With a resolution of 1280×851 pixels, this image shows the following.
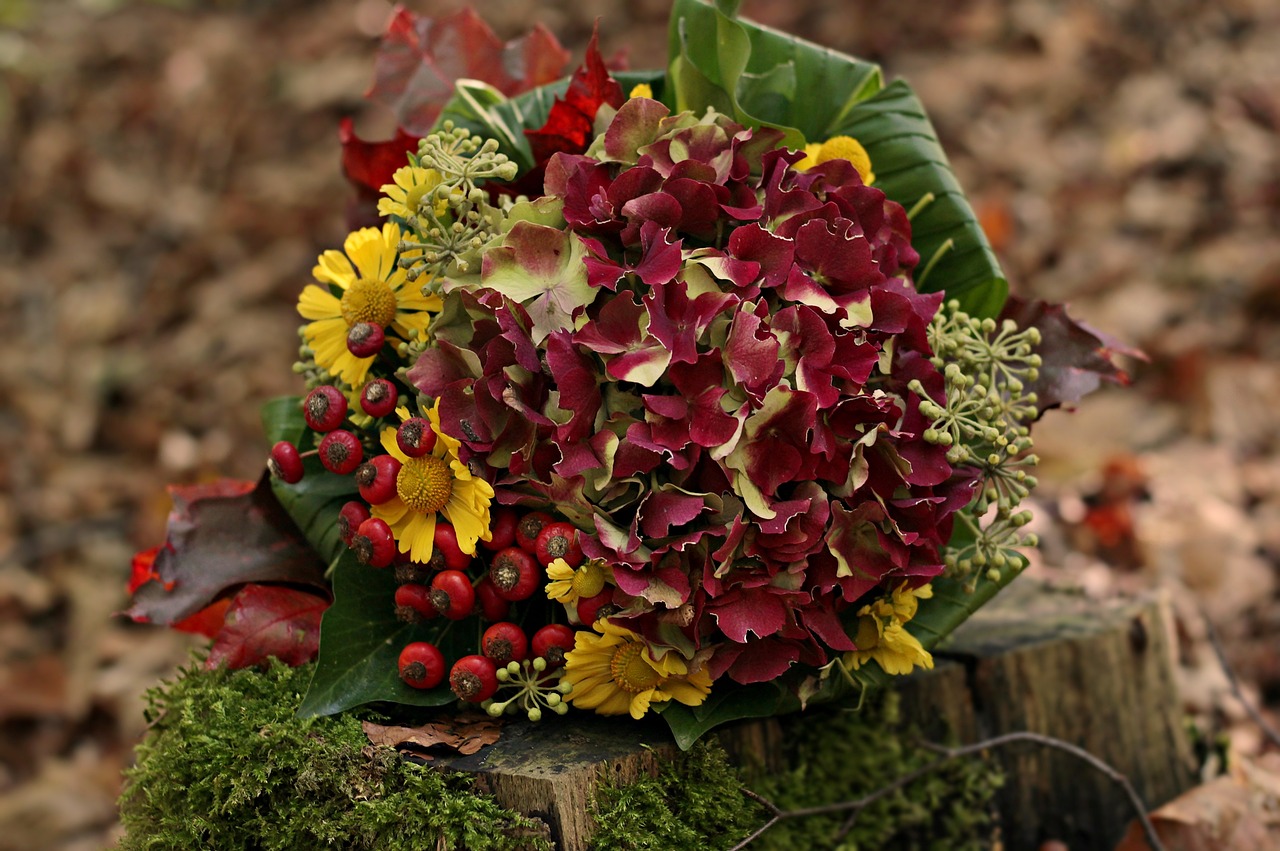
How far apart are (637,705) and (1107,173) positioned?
10.4 feet

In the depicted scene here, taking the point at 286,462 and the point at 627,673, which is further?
the point at 286,462

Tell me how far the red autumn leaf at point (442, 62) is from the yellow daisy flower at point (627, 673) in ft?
2.92

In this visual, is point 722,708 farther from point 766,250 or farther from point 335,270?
point 335,270

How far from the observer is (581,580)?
48.9 inches

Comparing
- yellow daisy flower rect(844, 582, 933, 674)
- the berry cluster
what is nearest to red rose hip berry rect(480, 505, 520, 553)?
the berry cluster

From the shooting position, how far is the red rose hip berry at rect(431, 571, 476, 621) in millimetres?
1309

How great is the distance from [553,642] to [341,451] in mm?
348

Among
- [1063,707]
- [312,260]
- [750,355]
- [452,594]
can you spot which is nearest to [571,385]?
[750,355]

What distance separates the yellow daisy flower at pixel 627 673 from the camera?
4.14 ft

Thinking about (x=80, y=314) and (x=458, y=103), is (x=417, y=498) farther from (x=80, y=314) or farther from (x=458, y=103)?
(x=80, y=314)

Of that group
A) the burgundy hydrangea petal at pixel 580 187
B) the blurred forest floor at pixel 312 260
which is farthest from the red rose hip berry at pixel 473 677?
the blurred forest floor at pixel 312 260

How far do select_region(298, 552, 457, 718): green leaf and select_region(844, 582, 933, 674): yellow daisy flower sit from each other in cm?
52

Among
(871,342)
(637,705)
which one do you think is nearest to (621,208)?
(871,342)

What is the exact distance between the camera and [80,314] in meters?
3.73
